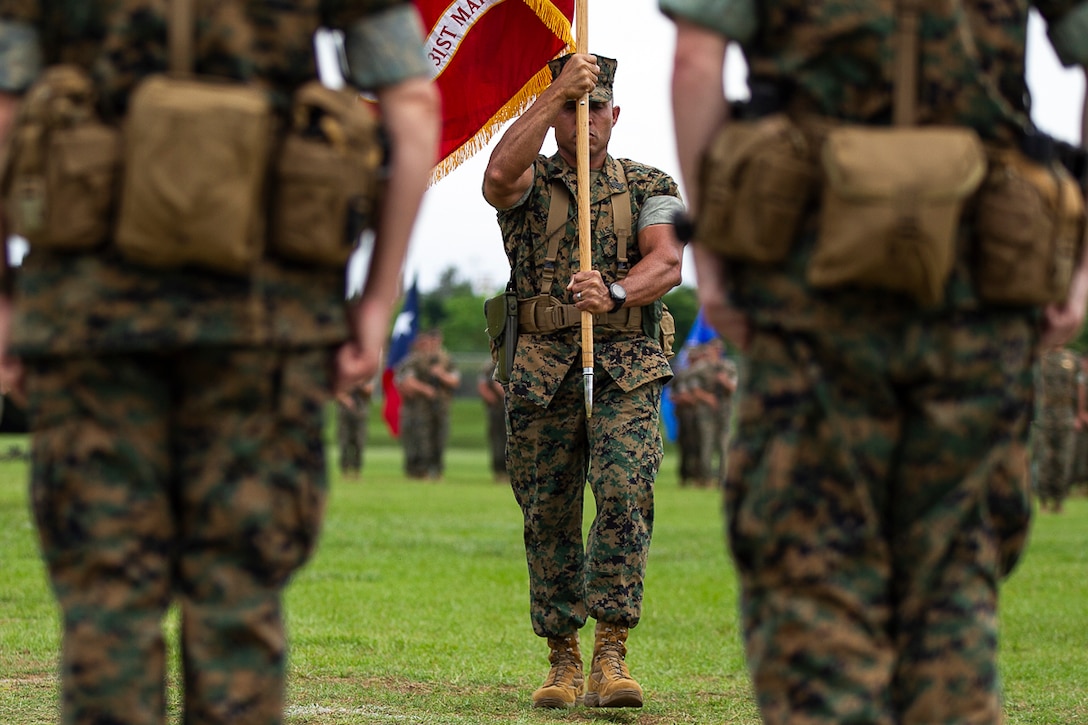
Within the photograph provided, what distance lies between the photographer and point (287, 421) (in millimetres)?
3258

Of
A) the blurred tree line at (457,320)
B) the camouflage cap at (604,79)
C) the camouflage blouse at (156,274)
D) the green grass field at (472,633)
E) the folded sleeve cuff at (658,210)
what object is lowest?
the green grass field at (472,633)

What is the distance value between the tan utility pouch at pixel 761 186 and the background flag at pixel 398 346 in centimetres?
2703

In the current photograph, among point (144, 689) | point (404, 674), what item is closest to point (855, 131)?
point (144, 689)

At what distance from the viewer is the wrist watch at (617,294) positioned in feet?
22.9

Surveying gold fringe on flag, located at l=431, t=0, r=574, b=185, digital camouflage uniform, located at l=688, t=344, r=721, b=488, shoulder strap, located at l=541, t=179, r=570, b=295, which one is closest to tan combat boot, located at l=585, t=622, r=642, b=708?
shoulder strap, located at l=541, t=179, r=570, b=295

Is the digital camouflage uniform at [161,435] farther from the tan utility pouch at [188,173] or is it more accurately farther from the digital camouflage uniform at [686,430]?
the digital camouflage uniform at [686,430]

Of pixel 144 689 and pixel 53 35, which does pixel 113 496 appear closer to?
pixel 144 689

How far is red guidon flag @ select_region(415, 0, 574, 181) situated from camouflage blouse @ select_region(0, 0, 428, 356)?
15.9 ft

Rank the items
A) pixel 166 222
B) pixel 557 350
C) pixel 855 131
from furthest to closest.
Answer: pixel 557 350
pixel 855 131
pixel 166 222

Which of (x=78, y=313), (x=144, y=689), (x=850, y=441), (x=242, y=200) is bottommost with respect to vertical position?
(x=144, y=689)

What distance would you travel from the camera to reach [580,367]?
703 centimetres

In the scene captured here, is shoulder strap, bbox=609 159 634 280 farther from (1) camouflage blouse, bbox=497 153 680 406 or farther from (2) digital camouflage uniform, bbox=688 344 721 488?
(2) digital camouflage uniform, bbox=688 344 721 488

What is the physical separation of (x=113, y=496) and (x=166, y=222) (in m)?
0.54

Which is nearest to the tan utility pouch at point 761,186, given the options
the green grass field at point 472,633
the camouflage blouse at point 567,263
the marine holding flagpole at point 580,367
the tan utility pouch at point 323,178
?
the tan utility pouch at point 323,178
